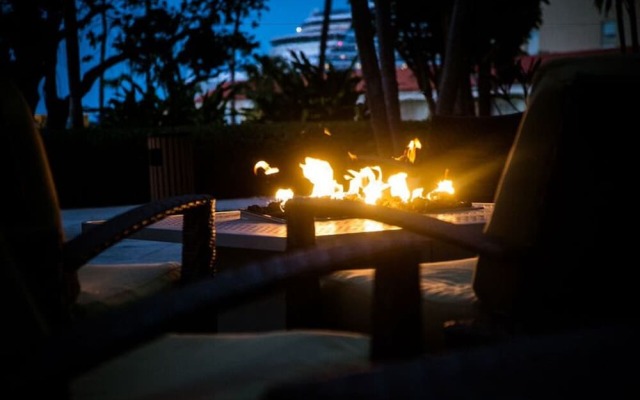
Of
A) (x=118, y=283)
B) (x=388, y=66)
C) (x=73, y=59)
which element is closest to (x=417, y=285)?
(x=118, y=283)

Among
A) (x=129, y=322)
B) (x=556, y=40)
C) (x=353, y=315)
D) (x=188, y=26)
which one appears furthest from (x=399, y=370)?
(x=556, y=40)

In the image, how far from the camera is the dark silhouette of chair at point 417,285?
1.29 metres

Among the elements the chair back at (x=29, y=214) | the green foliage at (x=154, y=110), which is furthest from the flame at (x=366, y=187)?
the green foliage at (x=154, y=110)

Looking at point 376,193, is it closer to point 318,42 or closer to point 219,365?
point 219,365

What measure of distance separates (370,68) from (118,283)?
22.2 feet

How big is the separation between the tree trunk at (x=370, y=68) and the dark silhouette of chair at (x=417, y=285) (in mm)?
6958

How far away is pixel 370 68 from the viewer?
890 cm

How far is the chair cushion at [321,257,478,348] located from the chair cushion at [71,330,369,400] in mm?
488

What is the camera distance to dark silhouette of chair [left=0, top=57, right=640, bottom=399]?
129 cm

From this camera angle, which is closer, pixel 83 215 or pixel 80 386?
pixel 80 386

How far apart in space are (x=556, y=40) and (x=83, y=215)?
1442 inches

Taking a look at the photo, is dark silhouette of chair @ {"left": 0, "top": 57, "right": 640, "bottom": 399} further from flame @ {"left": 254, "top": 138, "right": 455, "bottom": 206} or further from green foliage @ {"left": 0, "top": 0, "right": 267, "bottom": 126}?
green foliage @ {"left": 0, "top": 0, "right": 267, "bottom": 126}

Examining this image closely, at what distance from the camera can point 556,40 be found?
44031 millimetres

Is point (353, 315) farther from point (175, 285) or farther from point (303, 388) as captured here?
point (303, 388)
